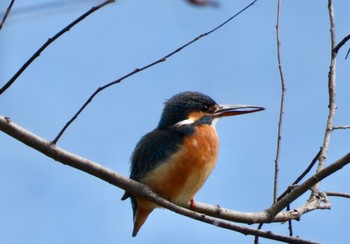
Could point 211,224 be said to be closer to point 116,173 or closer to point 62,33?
point 116,173

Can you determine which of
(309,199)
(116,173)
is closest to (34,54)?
(116,173)

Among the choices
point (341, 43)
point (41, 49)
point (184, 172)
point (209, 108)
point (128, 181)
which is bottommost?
point (184, 172)

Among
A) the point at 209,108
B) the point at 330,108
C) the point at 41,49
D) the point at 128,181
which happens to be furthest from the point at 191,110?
the point at 41,49

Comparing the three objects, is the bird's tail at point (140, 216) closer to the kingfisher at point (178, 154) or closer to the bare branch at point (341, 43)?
the kingfisher at point (178, 154)

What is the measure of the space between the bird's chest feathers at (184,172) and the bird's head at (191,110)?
14.6 inches

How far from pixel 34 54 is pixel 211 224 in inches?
43.3

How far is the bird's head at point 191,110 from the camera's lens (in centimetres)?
446

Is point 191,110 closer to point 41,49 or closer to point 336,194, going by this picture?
point 336,194

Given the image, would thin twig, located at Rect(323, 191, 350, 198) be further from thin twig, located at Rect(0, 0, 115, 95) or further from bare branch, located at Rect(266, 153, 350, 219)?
thin twig, located at Rect(0, 0, 115, 95)

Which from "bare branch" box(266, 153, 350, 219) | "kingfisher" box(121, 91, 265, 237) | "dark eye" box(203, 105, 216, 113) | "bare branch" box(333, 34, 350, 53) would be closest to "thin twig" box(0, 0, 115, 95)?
"bare branch" box(266, 153, 350, 219)

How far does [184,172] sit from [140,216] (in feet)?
1.42

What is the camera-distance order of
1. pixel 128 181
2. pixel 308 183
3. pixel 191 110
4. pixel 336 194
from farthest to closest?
pixel 191 110, pixel 336 194, pixel 128 181, pixel 308 183

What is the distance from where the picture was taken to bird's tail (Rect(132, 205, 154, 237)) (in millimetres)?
4070

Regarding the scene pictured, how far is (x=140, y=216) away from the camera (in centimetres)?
411
